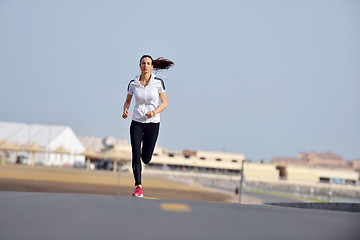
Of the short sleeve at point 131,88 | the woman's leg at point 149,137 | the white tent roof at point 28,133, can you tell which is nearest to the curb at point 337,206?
the woman's leg at point 149,137

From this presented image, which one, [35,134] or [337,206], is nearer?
[337,206]

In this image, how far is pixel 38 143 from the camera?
91812 mm

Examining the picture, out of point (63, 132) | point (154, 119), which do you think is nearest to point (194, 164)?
point (63, 132)

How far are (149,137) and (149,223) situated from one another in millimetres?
3010

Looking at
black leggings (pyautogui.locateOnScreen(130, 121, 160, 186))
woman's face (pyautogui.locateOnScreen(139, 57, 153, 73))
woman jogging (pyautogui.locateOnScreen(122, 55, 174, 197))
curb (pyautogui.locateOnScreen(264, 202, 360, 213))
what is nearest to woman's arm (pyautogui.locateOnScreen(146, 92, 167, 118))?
woman jogging (pyautogui.locateOnScreen(122, 55, 174, 197))

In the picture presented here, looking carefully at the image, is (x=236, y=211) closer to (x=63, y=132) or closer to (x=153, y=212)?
(x=153, y=212)

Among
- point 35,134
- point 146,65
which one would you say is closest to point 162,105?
point 146,65

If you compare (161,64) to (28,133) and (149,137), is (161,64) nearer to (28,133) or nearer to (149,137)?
(149,137)

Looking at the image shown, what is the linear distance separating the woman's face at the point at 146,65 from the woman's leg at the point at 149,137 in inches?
27.0

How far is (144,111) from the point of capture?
19.1ft

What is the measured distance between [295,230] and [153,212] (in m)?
1.03

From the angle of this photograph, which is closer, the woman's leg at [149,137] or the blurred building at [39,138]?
the woman's leg at [149,137]

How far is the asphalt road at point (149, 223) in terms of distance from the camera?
2561mm

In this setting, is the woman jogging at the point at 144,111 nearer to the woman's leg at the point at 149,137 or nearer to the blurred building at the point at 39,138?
the woman's leg at the point at 149,137
